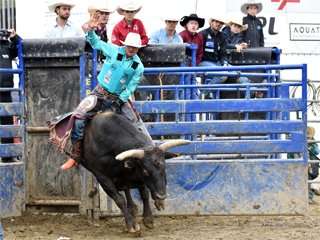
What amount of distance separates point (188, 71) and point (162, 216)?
2.04 meters

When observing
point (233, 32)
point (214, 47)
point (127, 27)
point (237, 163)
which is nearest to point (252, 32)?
point (233, 32)

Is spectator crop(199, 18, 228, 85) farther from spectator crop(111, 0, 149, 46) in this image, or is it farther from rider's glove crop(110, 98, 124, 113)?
rider's glove crop(110, 98, 124, 113)

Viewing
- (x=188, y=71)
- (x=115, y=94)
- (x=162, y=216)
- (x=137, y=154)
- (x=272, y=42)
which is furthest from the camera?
(x=272, y=42)

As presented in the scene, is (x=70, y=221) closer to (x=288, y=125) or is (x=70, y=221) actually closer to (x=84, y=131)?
(x=84, y=131)

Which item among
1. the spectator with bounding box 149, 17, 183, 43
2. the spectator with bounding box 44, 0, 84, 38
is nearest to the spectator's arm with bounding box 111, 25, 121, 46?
the spectator with bounding box 44, 0, 84, 38

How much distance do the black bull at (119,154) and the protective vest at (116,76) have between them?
0.33m

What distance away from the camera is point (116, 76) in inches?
229

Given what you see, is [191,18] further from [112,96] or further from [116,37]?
[112,96]

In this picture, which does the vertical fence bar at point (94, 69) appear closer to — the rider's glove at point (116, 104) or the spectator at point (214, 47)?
the rider's glove at point (116, 104)

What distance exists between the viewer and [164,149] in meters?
5.41

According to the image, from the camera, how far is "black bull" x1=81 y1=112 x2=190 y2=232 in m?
5.36

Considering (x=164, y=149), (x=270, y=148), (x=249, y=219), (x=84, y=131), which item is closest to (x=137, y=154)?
(x=164, y=149)

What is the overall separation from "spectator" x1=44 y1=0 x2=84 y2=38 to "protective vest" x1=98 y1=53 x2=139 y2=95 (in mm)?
1646

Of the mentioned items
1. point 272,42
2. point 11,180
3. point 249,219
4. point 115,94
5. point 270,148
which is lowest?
point 249,219
